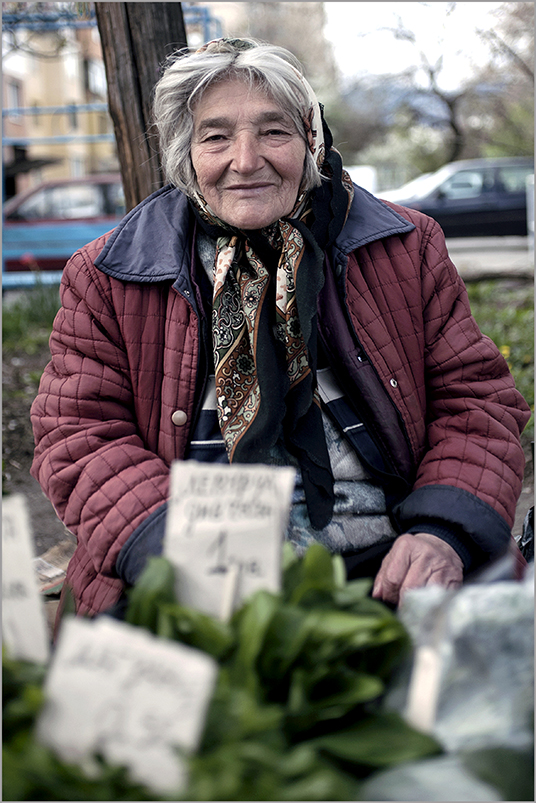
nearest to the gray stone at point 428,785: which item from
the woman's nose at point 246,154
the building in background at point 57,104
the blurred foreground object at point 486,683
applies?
the blurred foreground object at point 486,683

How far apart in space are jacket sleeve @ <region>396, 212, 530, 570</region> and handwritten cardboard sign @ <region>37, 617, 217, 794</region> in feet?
3.08

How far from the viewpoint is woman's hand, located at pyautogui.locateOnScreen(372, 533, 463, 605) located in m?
1.42

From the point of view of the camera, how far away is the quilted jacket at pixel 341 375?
1.56 metres

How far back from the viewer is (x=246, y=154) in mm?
1703

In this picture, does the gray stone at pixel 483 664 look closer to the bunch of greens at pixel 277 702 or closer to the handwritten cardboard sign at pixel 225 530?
the bunch of greens at pixel 277 702

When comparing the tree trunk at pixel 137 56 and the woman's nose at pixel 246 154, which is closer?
the woman's nose at pixel 246 154

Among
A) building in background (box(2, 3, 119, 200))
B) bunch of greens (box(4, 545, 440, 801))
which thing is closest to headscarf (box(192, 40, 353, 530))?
bunch of greens (box(4, 545, 440, 801))

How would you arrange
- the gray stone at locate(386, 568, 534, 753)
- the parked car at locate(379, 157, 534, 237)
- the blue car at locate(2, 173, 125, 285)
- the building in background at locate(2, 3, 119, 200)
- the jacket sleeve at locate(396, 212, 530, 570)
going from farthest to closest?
the building in background at locate(2, 3, 119, 200)
the parked car at locate(379, 157, 534, 237)
the blue car at locate(2, 173, 125, 285)
the jacket sleeve at locate(396, 212, 530, 570)
the gray stone at locate(386, 568, 534, 753)

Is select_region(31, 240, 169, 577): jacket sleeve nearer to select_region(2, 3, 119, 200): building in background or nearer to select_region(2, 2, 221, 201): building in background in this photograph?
select_region(2, 2, 221, 201): building in background

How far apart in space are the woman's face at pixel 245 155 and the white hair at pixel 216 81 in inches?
0.9

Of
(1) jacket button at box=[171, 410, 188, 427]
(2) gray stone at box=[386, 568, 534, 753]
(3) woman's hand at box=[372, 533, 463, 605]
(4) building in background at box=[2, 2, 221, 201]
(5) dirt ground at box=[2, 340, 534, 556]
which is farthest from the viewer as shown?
(4) building in background at box=[2, 2, 221, 201]

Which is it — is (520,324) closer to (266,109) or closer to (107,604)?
(266,109)

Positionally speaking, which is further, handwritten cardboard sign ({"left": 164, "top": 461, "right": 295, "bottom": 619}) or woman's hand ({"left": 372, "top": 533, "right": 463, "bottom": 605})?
woman's hand ({"left": 372, "top": 533, "right": 463, "bottom": 605})

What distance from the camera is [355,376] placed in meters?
1.71
